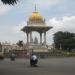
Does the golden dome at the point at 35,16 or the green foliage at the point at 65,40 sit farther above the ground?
the golden dome at the point at 35,16

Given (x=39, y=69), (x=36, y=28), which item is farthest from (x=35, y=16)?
(x=39, y=69)

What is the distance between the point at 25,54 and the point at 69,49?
3974cm

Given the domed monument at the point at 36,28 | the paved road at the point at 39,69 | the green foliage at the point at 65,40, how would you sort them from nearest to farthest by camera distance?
1. the paved road at the point at 39,69
2. the domed monument at the point at 36,28
3. the green foliage at the point at 65,40

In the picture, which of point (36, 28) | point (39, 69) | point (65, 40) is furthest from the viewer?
point (65, 40)

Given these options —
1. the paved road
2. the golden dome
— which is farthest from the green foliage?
the paved road

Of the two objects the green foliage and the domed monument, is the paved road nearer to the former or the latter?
the domed monument

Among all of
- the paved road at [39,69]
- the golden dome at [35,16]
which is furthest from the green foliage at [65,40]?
the paved road at [39,69]

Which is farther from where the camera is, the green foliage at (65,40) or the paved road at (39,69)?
the green foliage at (65,40)

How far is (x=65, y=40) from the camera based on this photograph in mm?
111812

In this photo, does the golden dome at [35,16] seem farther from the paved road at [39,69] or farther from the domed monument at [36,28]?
the paved road at [39,69]

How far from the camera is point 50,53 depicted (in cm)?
7656

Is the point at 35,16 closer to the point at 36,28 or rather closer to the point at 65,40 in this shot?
the point at 36,28

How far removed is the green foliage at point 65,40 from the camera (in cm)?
10962

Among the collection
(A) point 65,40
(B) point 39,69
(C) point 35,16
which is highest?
(C) point 35,16
